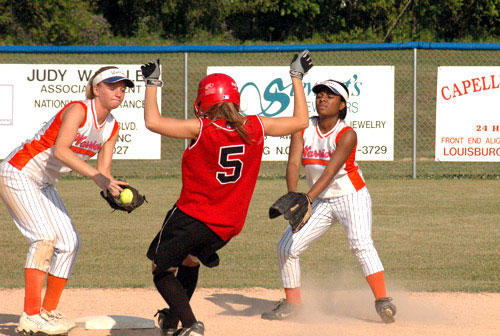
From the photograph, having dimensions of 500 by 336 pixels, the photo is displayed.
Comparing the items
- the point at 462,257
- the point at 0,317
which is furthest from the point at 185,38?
the point at 0,317

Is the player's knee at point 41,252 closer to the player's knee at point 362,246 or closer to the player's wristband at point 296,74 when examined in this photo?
the player's wristband at point 296,74

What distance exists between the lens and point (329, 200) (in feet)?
19.4

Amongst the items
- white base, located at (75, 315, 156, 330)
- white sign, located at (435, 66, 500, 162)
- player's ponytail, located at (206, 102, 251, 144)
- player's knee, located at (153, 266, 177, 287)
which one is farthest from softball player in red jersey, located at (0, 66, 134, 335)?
white sign, located at (435, 66, 500, 162)

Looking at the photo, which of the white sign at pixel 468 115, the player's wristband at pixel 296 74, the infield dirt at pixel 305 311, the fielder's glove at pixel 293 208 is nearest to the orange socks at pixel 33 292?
the infield dirt at pixel 305 311

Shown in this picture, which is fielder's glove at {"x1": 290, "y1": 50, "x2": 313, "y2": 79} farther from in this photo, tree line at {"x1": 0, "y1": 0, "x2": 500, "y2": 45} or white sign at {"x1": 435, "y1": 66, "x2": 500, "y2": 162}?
tree line at {"x1": 0, "y1": 0, "x2": 500, "y2": 45}

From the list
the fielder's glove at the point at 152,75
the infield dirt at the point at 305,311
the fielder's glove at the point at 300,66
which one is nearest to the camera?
the fielder's glove at the point at 152,75

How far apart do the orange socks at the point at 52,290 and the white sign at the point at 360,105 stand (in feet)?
28.4

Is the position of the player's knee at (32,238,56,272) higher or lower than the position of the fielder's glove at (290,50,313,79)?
lower

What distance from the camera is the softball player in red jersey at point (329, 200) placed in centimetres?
573

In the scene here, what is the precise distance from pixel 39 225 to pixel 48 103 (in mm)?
9066

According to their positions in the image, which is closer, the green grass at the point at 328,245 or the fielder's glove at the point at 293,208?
the fielder's glove at the point at 293,208

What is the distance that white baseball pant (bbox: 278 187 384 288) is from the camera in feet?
18.8

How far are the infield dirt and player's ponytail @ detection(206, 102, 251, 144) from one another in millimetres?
1622

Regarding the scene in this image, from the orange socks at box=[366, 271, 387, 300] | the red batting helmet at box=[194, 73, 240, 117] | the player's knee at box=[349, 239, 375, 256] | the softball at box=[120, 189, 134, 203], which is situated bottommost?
the orange socks at box=[366, 271, 387, 300]
